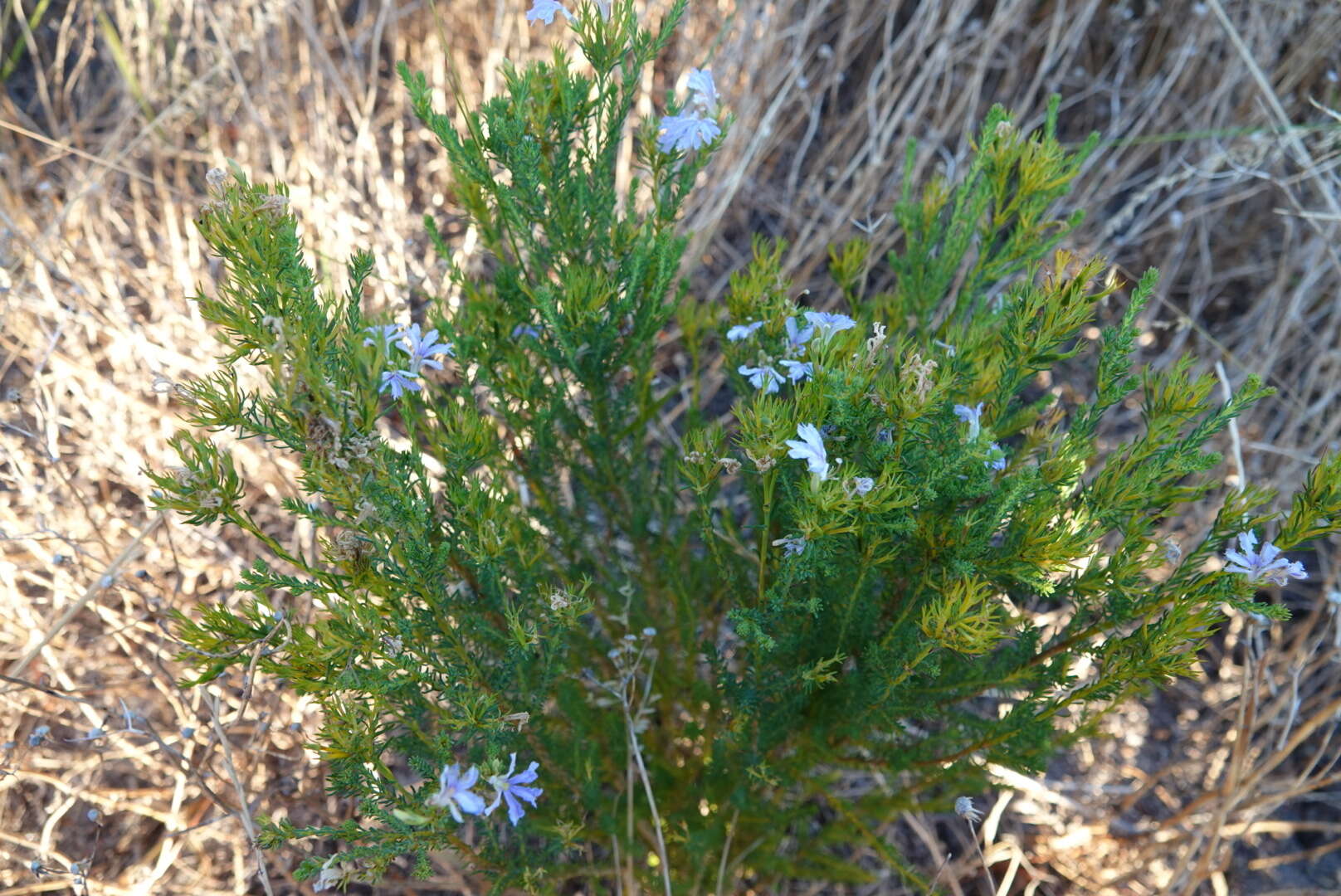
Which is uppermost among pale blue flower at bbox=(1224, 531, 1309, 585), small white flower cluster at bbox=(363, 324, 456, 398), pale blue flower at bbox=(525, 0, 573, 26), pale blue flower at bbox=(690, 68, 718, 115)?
pale blue flower at bbox=(525, 0, 573, 26)

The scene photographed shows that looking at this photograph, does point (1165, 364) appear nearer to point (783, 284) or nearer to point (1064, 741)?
point (1064, 741)

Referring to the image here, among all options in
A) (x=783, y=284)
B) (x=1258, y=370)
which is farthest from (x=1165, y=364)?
(x=783, y=284)

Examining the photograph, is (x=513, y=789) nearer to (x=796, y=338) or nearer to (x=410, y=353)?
(x=410, y=353)

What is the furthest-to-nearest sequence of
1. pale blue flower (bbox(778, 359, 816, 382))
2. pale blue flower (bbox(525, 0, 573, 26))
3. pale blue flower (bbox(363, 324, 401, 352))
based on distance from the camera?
1. pale blue flower (bbox(525, 0, 573, 26))
2. pale blue flower (bbox(778, 359, 816, 382))
3. pale blue flower (bbox(363, 324, 401, 352))

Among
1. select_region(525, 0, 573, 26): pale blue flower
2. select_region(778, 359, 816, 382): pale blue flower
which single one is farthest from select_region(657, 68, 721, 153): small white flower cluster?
select_region(778, 359, 816, 382): pale blue flower

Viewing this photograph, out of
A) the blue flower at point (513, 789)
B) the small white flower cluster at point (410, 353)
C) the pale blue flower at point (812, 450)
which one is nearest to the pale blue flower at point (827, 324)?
the pale blue flower at point (812, 450)

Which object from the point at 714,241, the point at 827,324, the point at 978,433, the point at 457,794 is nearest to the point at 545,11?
the point at 827,324

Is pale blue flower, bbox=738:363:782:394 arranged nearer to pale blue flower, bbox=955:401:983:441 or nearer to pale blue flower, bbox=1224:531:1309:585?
pale blue flower, bbox=955:401:983:441
